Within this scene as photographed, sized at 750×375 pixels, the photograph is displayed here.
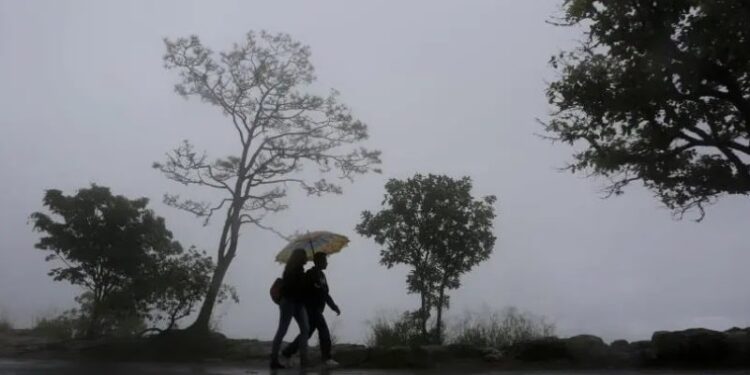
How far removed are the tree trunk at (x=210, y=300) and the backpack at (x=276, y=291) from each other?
5.42 metres

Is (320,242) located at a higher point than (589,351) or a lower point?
higher

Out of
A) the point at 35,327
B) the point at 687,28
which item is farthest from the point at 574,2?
the point at 35,327

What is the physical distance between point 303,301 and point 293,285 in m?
0.34

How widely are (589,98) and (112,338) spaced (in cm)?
1137

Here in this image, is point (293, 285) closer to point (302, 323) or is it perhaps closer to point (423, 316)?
point (302, 323)

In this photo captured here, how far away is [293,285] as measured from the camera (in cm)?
1004

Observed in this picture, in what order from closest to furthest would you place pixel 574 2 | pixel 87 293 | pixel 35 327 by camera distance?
pixel 574 2
pixel 87 293
pixel 35 327

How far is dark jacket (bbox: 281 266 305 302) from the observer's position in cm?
1005

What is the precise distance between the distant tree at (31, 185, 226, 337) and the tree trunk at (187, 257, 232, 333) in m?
0.21

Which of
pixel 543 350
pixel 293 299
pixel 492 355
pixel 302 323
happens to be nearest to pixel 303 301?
pixel 293 299

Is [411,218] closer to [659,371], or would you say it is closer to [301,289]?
[301,289]

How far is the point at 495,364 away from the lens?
1136 centimetres

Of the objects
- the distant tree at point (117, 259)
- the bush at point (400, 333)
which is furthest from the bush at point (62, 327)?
the bush at point (400, 333)

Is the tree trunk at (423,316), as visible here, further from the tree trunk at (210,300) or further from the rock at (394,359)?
the tree trunk at (210,300)
